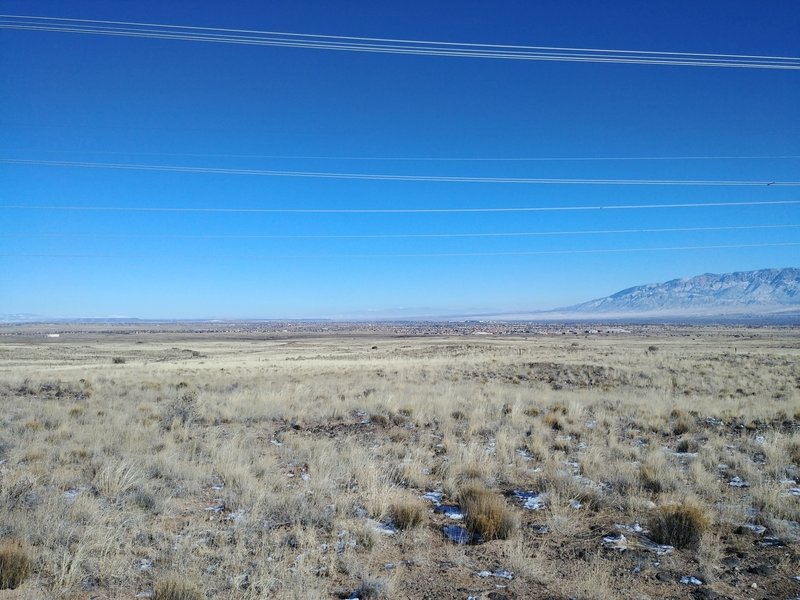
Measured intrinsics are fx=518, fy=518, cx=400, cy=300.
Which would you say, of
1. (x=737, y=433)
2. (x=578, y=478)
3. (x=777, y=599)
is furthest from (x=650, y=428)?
(x=777, y=599)

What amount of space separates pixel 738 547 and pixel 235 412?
14016 millimetres

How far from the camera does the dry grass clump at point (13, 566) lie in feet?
16.9

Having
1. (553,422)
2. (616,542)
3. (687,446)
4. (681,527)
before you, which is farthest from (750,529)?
(553,422)

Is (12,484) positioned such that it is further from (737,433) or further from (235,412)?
(737,433)

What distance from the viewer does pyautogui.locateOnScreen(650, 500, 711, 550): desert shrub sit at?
20.9 feet

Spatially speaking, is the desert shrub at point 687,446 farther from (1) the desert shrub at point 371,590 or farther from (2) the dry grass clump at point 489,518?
(1) the desert shrub at point 371,590

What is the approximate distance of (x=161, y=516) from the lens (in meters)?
7.25

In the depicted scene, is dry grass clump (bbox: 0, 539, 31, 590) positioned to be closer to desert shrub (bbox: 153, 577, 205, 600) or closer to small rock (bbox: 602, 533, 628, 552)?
desert shrub (bbox: 153, 577, 205, 600)

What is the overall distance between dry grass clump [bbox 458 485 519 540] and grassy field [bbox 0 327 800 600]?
0.08 ft

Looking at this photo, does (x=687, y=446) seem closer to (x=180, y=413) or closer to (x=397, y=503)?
(x=397, y=503)

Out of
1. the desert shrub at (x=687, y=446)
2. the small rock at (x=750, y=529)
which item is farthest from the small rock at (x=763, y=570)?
the desert shrub at (x=687, y=446)

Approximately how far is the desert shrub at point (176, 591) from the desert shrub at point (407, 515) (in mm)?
2861

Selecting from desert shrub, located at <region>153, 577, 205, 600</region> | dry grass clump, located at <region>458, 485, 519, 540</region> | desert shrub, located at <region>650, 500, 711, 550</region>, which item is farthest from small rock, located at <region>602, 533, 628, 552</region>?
desert shrub, located at <region>153, 577, 205, 600</region>

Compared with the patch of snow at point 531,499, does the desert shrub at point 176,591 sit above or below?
above
